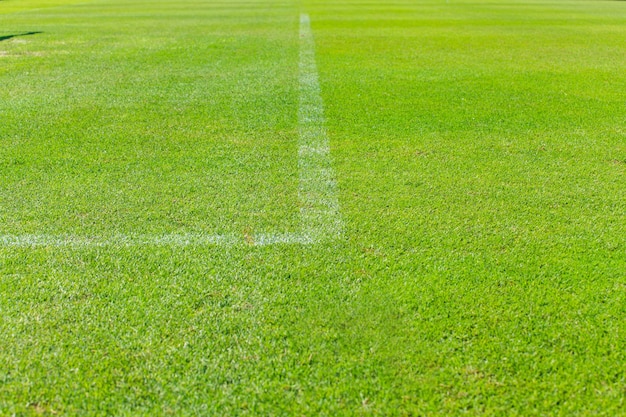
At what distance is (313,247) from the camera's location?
2.88 meters

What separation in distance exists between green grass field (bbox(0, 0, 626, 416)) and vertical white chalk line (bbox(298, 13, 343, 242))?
0.9 inches

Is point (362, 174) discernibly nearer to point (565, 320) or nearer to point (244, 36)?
point (565, 320)

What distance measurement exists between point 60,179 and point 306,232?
5.91 ft

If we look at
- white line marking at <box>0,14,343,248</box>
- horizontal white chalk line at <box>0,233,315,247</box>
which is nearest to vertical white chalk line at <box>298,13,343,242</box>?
white line marking at <box>0,14,343,248</box>

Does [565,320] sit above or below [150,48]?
below

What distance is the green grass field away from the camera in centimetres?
201

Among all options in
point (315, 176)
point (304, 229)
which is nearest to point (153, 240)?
point (304, 229)

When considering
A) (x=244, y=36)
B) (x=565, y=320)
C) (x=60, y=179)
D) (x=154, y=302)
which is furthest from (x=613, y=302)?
(x=244, y=36)

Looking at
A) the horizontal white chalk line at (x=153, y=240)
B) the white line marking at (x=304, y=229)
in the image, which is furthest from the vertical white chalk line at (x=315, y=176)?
the horizontal white chalk line at (x=153, y=240)

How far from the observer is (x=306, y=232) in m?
3.03

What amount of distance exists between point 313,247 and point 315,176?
98 centimetres

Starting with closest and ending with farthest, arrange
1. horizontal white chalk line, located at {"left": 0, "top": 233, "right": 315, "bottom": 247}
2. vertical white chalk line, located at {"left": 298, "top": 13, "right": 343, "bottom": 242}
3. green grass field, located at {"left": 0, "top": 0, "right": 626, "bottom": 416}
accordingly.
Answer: green grass field, located at {"left": 0, "top": 0, "right": 626, "bottom": 416}, horizontal white chalk line, located at {"left": 0, "top": 233, "right": 315, "bottom": 247}, vertical white chalk line, located at {"left": 298, "top": 13, "right": 343, "bottom": 242}

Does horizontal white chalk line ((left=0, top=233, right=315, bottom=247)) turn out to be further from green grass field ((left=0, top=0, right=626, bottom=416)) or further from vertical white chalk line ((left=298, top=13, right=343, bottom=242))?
vertical white chalk line ((left=298, top=13, right=343, bottom=242))

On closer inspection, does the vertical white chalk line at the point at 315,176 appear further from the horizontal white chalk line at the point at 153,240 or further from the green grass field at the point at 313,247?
the horizontal white chalk line at the point at 153,240
